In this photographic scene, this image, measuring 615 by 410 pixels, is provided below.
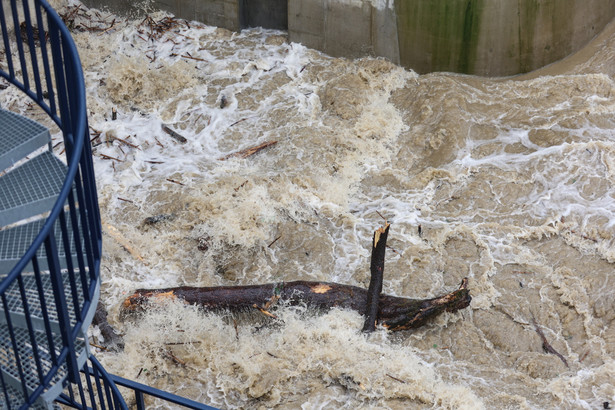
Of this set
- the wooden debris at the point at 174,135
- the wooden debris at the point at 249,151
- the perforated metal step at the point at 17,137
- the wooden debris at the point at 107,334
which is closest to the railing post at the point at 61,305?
the perforated metal step at the point at 17,137

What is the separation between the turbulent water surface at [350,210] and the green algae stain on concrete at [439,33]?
30 cm

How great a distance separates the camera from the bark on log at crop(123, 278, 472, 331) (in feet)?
24.2

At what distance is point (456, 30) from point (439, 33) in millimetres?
275

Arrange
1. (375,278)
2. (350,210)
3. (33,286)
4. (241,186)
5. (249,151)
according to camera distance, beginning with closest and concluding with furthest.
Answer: (33,286) < (375,278) < (350,210) < (241,186) < (249,151)

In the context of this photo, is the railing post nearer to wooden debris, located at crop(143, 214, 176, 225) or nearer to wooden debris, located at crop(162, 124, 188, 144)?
wooden debris, located at crop(143, 214, 176, 225)

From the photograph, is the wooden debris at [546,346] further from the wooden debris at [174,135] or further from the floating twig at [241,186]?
the wooden debris at [174,135]

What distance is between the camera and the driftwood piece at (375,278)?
21.8 feet

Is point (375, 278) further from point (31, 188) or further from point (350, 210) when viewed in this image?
point (31, 188)

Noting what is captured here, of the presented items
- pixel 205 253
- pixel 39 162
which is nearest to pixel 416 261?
Result: pixel 205 253

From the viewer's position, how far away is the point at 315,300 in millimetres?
7496

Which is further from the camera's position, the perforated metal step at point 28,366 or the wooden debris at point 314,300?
the wooden debris at point 314,300

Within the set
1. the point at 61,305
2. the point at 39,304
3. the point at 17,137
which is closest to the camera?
the point at 61,305

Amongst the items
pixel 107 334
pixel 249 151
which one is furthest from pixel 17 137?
pixel 249 151

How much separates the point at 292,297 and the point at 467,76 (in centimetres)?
554
